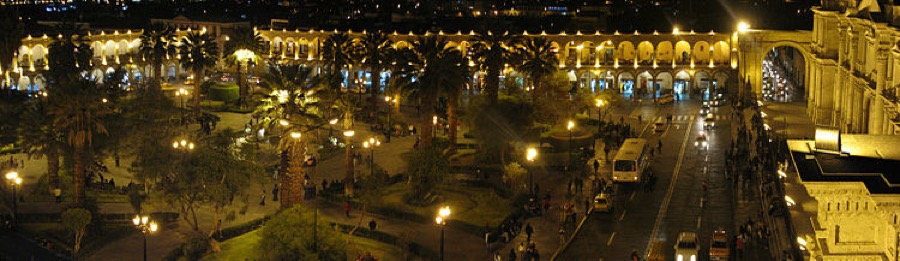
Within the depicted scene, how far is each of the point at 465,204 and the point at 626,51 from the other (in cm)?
6827

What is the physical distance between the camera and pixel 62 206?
67000 millimetres

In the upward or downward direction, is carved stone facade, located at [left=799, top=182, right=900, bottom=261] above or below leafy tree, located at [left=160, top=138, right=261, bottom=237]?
above

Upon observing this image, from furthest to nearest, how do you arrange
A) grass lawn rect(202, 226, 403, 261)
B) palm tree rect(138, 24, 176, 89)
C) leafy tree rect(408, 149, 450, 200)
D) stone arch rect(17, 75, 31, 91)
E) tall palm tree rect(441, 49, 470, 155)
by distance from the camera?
1. stone arch rect(17, 75, 31, 91)
2. palm tree rect(138, 24, 176, 89)
3. tall palm tree rect(441, 49, 470, 155)
4. leafy tree rect(408, 149, 450, 200)
5. grass lawn rect(202, 226, 403, 261)

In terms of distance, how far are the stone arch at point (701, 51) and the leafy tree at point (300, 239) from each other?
8187cm

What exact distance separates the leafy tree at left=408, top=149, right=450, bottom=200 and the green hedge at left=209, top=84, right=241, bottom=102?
52473mm

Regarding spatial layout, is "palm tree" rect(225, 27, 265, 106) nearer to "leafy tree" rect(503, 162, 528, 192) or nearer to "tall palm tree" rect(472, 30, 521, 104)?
"tall palm tree" rect(472, 30, 521, 104)

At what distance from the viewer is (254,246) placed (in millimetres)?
55406

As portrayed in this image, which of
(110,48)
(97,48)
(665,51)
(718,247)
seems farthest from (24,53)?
(718,247)

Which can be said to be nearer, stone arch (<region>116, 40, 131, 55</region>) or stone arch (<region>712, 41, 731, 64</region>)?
stone arch (<region>712, 41, 731, 64</region>)

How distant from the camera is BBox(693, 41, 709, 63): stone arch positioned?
12556 cm

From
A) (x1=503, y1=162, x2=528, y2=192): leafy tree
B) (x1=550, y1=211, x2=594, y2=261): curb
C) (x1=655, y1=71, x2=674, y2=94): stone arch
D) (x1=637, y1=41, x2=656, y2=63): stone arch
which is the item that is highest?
(x1=637, y1=41, x2=656, y2=63): stone arch

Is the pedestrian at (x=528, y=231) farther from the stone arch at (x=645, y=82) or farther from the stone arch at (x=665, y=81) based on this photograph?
the stone arch at (x=665, y=81)

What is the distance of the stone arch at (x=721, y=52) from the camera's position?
124m

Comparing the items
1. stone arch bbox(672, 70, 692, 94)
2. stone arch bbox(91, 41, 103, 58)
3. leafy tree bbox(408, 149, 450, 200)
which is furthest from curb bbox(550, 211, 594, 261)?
stone arch bbox(91, 41, 103, 58)
